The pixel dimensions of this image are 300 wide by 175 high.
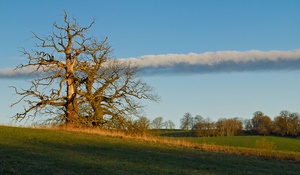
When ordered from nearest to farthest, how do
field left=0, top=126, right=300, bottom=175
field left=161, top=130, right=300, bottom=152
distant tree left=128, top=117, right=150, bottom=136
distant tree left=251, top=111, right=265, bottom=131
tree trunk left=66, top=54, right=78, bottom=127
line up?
field left=0, top=126, right=300, bottom=175 → tree trunk left=66, top=54, right=78, bottom=127 → distant tree left=128, top=117, right=150, bottom=136 → field left=161, top=130, right=300, bottom=152 → distant tree left=251, top=111, right=265, bottom=131

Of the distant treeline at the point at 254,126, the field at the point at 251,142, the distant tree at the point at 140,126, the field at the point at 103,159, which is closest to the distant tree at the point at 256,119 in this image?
the distant treeline at the point at 254,126

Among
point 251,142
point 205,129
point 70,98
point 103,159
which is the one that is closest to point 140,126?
point 70,98

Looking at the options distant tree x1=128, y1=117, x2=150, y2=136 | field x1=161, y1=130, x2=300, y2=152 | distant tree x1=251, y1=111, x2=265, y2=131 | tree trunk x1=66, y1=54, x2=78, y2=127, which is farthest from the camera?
distant tree x1=251, y1=111, x2=265, y2=131

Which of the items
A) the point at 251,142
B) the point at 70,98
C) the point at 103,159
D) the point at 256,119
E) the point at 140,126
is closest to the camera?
the point at 103,159

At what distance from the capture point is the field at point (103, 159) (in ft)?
58.4

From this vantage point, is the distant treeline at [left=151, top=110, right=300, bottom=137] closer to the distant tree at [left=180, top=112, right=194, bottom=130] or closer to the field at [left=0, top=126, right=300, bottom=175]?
the distant tree at [left=180, top=112, right=194, bottom=130]

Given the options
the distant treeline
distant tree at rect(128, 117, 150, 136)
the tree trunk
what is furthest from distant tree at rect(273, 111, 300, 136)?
the tree trunk

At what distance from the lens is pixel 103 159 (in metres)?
22.0

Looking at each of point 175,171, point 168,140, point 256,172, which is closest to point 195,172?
point 175,171

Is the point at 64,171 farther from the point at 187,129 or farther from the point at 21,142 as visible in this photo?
the point at 187,129

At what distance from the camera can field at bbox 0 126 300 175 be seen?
17.8 metres

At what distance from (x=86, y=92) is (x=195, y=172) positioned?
81.6ft

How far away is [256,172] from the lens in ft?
72.7

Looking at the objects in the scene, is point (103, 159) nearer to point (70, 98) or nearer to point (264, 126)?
point (70, 98)
